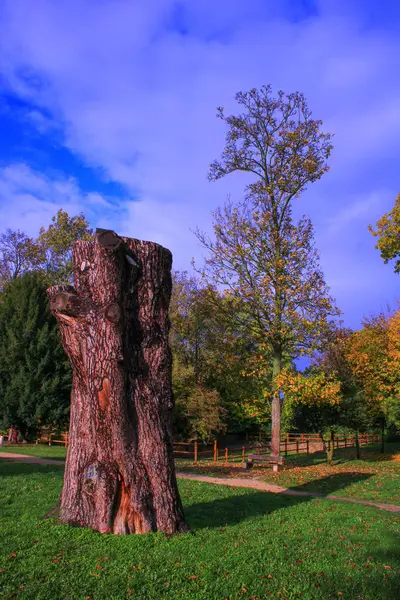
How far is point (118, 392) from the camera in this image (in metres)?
6.47

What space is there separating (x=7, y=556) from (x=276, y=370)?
15734 mm

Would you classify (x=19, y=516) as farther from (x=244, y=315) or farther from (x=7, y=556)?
(x=244, y=315)

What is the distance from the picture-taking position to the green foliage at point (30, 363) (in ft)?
87.4

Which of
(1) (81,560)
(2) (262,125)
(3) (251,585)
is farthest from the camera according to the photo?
(2) (262,125)

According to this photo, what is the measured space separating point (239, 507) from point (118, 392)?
175 inches

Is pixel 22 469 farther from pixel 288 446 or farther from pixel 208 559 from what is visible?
pixel 288 446

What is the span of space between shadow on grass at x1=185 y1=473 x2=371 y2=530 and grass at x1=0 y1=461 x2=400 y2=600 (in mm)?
72

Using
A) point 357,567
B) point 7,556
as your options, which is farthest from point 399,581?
point 7,556

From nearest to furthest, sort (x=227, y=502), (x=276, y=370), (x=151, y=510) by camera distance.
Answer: (x=151, y=510), (x=227, y=502), (x=276, y=370)

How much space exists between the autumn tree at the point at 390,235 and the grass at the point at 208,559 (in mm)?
14013

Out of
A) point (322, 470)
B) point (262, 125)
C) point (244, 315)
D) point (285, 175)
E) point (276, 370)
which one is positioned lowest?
point (322, 470)

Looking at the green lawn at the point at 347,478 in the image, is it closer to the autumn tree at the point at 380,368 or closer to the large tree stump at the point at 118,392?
the autumn tree at the point at 380,368

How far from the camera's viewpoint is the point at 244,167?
21.5m

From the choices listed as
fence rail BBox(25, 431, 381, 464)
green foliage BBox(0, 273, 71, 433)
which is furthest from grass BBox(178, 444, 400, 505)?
green foliage BBox(0, 273, 71, 433)
